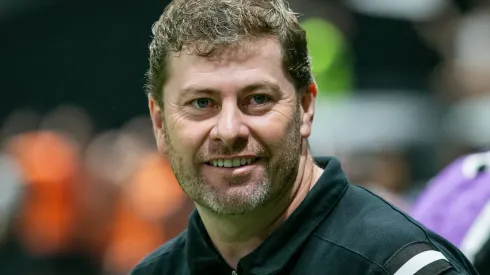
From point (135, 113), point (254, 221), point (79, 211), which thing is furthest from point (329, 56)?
point (254, 221)

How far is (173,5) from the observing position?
422 cm

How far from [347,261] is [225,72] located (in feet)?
2.33

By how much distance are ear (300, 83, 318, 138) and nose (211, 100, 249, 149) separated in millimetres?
287

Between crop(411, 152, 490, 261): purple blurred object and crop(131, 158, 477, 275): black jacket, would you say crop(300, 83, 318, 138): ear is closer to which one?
crop(131, 158, 477, 275): black jacket

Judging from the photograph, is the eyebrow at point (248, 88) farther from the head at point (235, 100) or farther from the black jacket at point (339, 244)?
the black jacket at point (339, 244)

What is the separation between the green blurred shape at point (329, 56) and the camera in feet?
36.1

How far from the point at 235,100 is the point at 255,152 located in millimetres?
177

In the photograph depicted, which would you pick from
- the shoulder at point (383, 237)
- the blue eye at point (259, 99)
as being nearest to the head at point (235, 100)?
the blue eye at point (259, 99)

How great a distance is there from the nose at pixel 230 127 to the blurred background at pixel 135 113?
4.55 meters

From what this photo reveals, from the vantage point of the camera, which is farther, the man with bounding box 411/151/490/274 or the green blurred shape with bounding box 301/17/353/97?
the green blurred shape with bounding box 301/17/353/97

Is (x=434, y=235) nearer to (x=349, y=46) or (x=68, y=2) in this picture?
(x=349, y=46)

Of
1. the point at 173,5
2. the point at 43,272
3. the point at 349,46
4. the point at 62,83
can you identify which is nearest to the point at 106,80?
the point at 62,83

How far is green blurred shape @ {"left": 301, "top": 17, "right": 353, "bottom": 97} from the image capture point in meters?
11.0

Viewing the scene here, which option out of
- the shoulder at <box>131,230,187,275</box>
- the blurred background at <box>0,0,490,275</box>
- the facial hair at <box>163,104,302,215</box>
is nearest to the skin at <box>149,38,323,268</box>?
the facial hair at <box>163,104,302,215</box>
